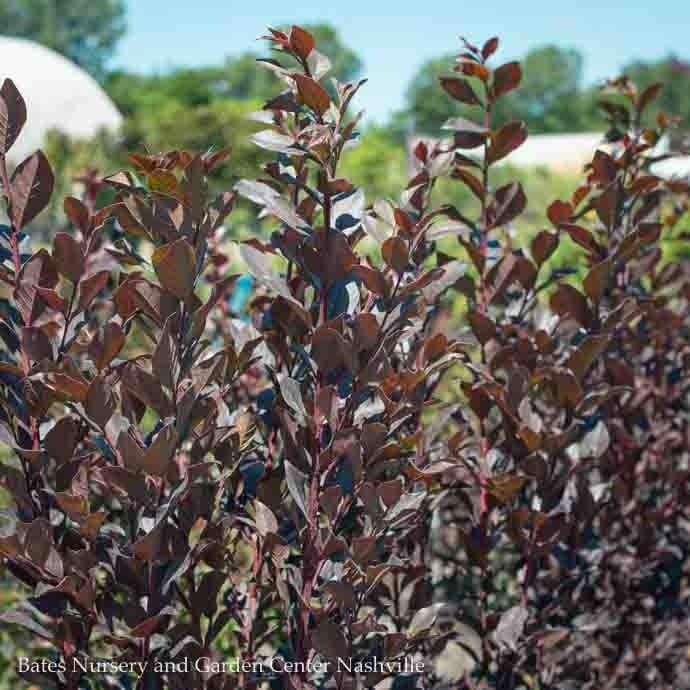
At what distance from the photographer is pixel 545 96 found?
250 ft

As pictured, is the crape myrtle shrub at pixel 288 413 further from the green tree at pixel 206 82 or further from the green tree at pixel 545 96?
the green tree at pixel 545 96

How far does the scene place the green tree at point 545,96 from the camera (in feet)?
210

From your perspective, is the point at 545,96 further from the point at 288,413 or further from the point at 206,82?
the point at 288,413

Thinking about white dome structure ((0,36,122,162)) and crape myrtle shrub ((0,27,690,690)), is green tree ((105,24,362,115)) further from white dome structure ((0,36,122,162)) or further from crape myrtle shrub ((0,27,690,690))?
crape myrtle shrub ((0,27,690,690))

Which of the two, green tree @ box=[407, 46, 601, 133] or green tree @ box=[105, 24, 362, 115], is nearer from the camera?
green tree @ box=[105, 24, 362, 115]

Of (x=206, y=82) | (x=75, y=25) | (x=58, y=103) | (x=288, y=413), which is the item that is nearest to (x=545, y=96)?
(x=206, y=82)

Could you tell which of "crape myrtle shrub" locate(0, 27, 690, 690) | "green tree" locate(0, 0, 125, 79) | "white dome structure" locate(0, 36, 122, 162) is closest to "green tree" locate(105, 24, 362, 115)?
"green tree" locate(0, 0, 125, 79)

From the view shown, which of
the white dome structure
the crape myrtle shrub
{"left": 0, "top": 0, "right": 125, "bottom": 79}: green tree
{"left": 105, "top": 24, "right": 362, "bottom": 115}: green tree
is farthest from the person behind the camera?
{"left": 0, "top": 0, "right": 125, "bottom": 79}: green tree

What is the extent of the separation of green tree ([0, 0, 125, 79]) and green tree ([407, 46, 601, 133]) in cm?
1996

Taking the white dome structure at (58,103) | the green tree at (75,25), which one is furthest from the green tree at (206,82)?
the white dome structure at (58,103)

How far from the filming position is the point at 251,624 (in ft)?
5.93

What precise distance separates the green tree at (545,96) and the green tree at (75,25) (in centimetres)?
1996

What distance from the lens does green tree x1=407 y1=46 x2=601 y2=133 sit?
210ft

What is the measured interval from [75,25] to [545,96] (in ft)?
115
